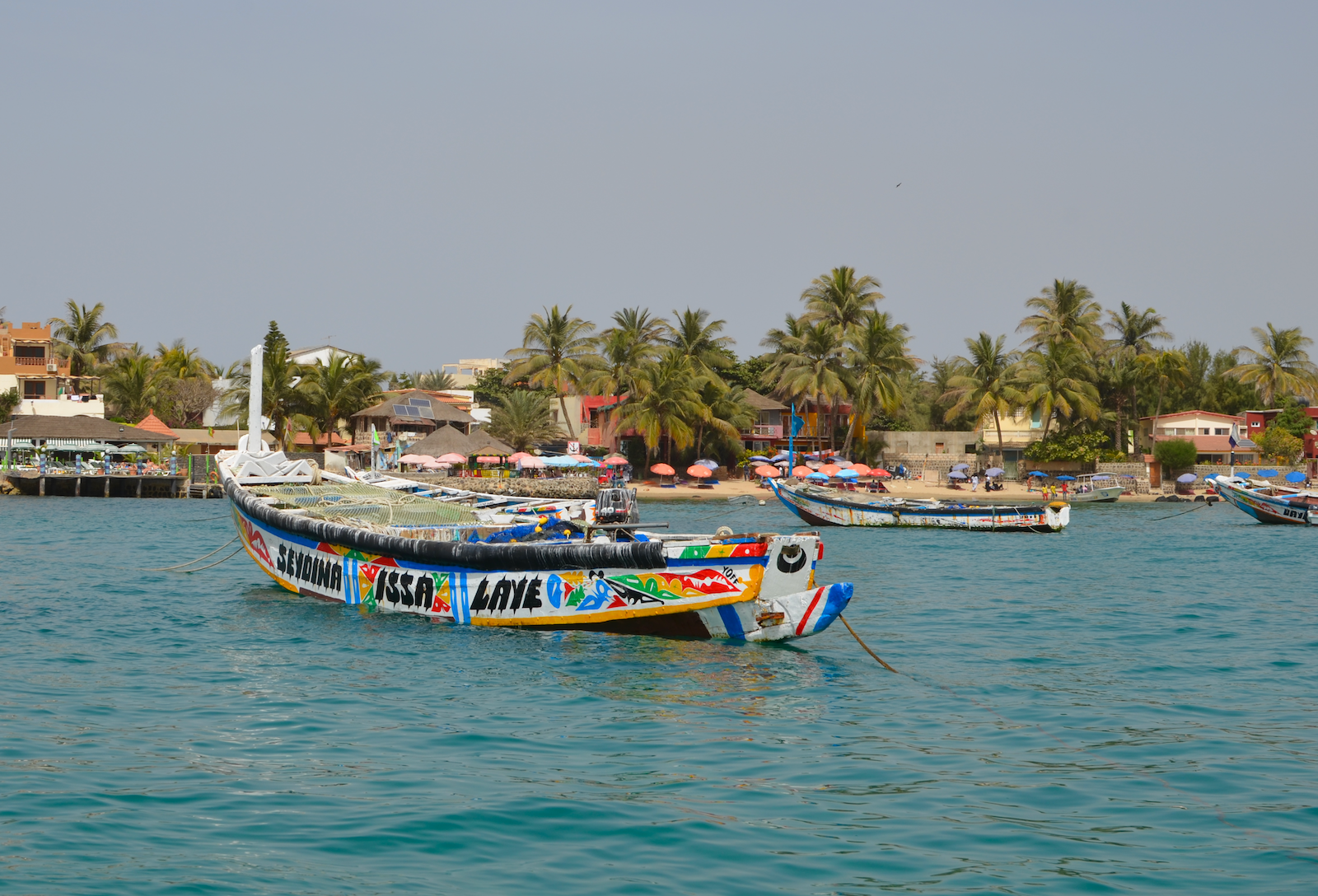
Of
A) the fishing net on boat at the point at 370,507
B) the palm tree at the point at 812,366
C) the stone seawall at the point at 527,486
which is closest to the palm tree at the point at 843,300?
the palm tree at the point at 812,366

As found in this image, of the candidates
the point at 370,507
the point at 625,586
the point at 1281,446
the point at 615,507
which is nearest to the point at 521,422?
the point at 1281,446

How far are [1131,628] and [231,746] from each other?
13.3 meters

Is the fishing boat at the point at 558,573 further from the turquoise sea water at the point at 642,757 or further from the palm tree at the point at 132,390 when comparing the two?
the palm tree at the point at 132,390

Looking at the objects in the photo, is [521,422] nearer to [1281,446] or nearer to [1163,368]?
[1163,368]

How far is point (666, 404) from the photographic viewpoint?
68875 mm

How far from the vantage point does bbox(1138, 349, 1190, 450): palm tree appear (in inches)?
2990

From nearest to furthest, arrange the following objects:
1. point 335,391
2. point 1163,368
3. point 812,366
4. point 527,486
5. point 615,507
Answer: point 615,507 → point 527,486 → point 335,391 → point 812,366 → point 1163,368

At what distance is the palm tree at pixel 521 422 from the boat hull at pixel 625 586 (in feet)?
187

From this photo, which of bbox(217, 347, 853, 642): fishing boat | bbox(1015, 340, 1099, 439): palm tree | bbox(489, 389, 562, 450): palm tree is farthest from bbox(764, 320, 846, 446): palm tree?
bbox(217, 347, 853, 642): fishing boat

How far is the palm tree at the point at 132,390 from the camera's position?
75.9m

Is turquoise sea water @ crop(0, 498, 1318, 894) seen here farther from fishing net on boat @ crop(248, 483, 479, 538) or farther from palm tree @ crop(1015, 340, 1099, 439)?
palm tree @ crop(1015, 340, 1099, 439)

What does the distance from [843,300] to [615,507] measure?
202 ft

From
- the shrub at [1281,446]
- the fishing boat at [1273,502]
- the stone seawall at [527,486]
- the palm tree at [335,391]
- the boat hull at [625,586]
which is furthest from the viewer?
the shrub at [1281,446]

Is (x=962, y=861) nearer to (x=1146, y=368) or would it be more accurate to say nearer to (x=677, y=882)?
(x=677, y=882)
